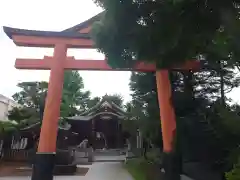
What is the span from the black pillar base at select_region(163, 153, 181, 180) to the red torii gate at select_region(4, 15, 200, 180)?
0.21 meters

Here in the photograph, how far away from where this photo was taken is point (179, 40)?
4.78 meters

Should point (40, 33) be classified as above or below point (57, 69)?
above

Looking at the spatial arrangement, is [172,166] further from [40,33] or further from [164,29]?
[40,33]

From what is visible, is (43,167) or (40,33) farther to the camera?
(40,33)

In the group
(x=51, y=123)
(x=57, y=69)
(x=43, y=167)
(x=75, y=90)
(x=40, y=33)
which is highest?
(x=75, y=90)

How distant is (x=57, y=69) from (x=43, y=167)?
2898 millimetres

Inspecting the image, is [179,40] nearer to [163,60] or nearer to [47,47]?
[163,60]

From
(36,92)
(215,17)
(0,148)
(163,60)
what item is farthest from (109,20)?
(36,92)

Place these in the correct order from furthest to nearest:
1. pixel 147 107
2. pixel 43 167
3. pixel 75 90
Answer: pixel 75 90 → pixel 147 107 → pixel 43 167

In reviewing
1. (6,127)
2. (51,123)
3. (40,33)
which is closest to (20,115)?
(6,127)

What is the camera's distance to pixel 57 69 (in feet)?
27.2

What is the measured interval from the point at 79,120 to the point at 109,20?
66.6ft

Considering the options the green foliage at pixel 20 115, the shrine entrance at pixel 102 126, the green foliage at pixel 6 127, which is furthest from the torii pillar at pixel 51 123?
the shrine entrance at pixel 102 126

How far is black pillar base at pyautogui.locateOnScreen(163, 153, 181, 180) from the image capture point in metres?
7.39
